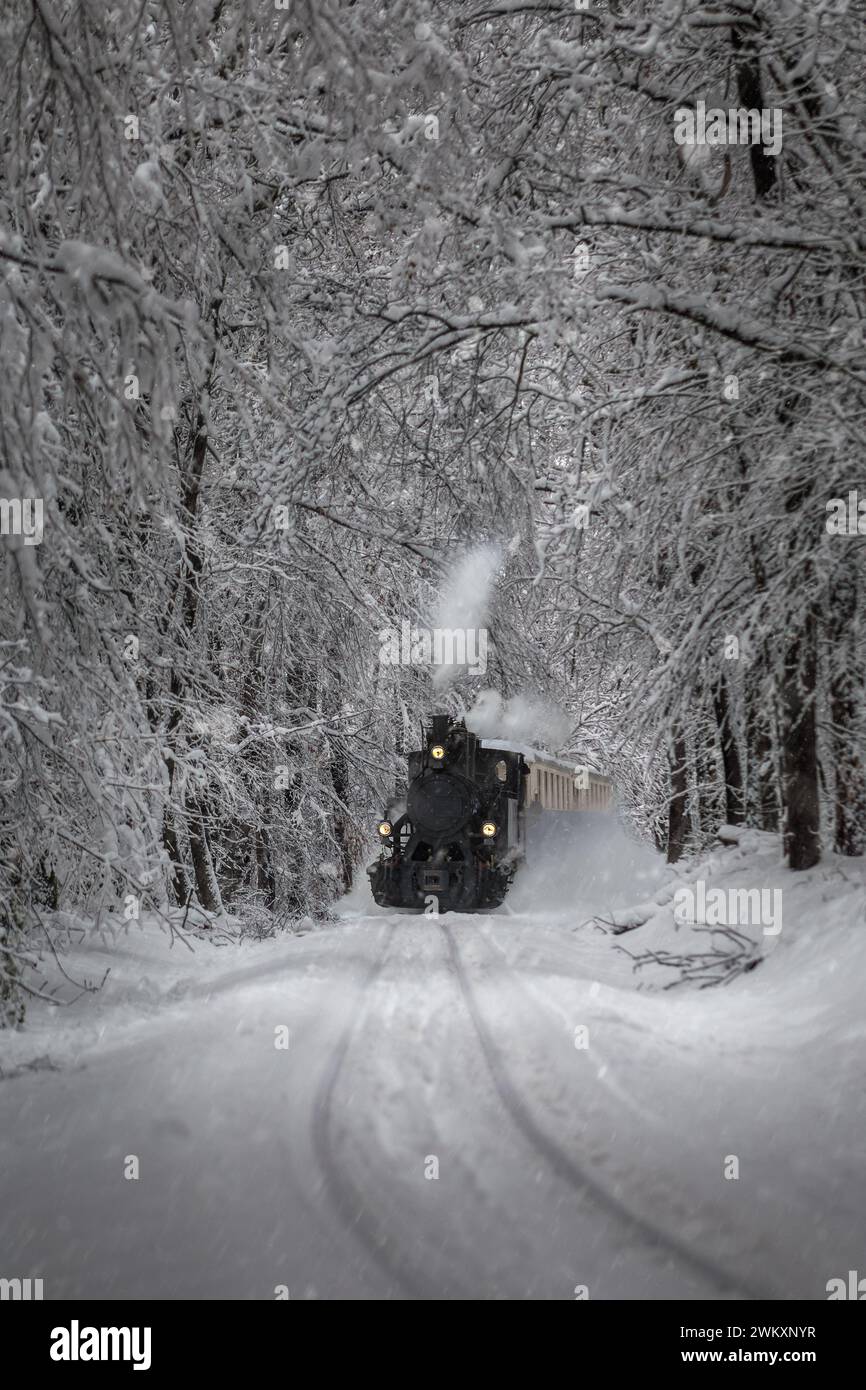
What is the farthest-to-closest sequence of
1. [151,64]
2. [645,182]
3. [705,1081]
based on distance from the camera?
[645,182], [705,1081], [151,64]

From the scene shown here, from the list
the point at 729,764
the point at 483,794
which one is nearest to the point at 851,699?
the point at 729,764

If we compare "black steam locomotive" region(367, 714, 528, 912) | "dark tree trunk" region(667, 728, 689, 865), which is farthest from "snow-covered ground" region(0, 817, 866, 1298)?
"black steam locomotive" region(367, 714, 528, 912)

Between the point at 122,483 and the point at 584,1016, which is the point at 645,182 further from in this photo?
the point at 584,1016

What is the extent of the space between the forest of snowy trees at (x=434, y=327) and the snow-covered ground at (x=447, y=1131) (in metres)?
1.23

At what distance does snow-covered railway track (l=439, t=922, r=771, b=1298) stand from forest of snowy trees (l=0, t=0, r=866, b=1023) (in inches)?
115

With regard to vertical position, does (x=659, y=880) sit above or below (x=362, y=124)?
below

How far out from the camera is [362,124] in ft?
15.0

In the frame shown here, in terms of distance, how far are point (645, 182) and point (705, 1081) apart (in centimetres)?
561

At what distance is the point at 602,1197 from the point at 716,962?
16.3 feet
